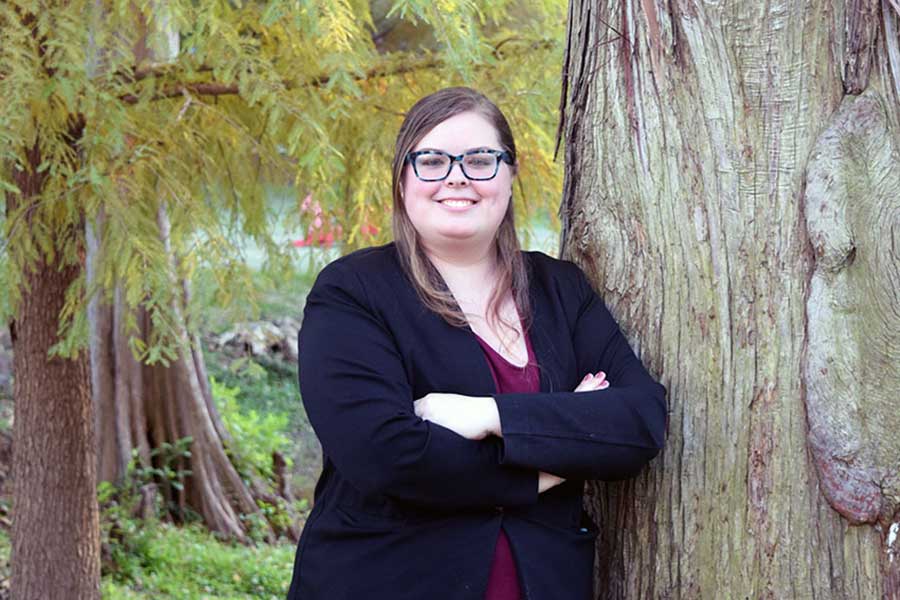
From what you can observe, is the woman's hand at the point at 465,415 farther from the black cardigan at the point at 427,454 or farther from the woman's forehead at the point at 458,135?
the woman's forehead at the point at 458,135

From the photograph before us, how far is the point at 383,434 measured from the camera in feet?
7.53

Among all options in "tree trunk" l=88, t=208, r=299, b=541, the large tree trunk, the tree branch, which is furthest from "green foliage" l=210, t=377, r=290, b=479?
the large tree trunk

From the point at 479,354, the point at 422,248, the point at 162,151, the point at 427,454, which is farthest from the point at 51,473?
the point at 427,454

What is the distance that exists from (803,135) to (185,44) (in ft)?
8.45

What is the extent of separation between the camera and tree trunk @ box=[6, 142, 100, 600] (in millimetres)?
5535

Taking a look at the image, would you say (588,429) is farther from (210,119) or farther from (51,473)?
(51,473)

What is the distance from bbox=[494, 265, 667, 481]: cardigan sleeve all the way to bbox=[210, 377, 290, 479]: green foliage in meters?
7.73

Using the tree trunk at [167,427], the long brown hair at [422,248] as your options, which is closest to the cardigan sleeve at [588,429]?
the long brown hair at [422,248]

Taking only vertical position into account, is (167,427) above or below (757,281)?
below

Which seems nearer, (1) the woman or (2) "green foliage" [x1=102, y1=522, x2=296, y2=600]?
(1) the woman

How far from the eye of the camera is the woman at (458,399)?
235 centimetres

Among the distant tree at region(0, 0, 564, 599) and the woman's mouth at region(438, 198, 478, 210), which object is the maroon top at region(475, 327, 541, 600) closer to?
the woman's mouth at region(438, 198, 478, 210)

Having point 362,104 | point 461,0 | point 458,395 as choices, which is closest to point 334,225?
point 362,104

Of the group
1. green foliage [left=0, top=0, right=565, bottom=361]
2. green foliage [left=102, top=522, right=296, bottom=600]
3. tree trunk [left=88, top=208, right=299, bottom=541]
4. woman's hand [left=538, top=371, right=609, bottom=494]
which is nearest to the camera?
woman's hand [left=538, top=371, right=609, bottom=494]
